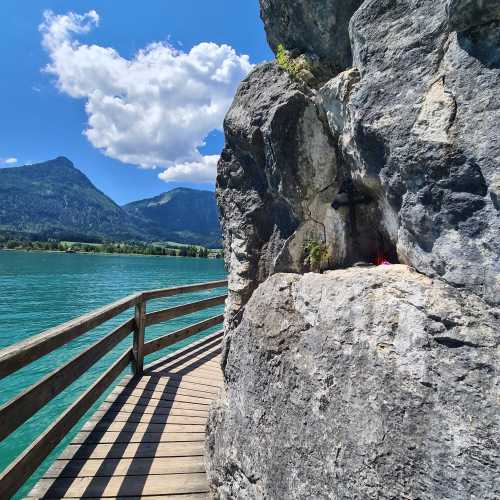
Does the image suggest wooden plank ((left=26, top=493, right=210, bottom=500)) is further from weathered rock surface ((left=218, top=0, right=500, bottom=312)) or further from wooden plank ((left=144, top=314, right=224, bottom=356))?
wooden plank ((left=144, top=314, right=224, bottom=356))

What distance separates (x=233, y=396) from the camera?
3859 mm

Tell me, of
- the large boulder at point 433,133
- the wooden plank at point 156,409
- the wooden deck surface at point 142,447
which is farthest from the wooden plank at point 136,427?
the large boulder at point 433,133

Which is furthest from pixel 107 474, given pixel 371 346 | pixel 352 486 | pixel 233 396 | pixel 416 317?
pixel 416 317

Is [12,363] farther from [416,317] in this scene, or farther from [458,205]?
[458,205]

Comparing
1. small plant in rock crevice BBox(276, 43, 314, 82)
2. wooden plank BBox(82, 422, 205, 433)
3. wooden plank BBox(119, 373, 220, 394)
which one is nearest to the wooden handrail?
wooden plank BBox(82, 422, 205, 433)

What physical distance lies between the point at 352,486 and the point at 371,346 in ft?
3.18

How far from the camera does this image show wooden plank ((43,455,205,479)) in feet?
13.3

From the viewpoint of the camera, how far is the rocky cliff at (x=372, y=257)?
89.1 inches

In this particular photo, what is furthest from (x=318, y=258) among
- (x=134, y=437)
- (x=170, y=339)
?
(x=170, y=339)

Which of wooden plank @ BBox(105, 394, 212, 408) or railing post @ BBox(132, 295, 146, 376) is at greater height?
railing post @ BBox(132, 295, 146, 376)

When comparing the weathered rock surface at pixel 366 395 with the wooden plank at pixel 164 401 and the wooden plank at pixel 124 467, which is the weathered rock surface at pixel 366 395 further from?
the wooden plank at pixel 164 401

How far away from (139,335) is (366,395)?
5198 mm

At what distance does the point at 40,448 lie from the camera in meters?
3.60

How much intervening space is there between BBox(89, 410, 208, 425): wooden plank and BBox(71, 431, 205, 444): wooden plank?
0.33 metres
